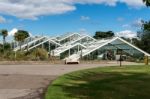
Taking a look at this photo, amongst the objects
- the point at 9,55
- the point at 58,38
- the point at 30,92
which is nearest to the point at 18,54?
the point at 9,55

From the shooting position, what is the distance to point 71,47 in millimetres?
67938

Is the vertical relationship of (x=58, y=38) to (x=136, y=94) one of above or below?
above

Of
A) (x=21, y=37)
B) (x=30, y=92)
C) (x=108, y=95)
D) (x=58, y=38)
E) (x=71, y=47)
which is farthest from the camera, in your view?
(x=58, y=38)

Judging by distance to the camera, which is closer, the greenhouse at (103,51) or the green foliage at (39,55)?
the green foliage at (39,55)

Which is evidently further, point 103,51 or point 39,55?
point 103,51

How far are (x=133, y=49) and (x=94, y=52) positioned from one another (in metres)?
6.65

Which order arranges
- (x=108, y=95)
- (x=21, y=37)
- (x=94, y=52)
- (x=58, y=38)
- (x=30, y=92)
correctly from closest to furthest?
1. (x=108, y=95)
2. (x=30, y=92)
3. (x=94, y=52)
4. (x=21, y=37)
5. (x=58, y=38)

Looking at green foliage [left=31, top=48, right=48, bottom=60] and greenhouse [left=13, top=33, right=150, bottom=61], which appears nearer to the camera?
green foliage [left=31, top=48, right=48, bottom=60]

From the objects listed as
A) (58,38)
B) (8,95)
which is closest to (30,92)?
(8,95)

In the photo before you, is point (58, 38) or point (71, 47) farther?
point (58, 38)

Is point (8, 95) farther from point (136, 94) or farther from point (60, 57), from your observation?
point (60, 57)

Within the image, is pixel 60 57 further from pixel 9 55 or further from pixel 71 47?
pixel 9 55

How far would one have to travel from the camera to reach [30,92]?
18.0m

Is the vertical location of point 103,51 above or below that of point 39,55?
above
